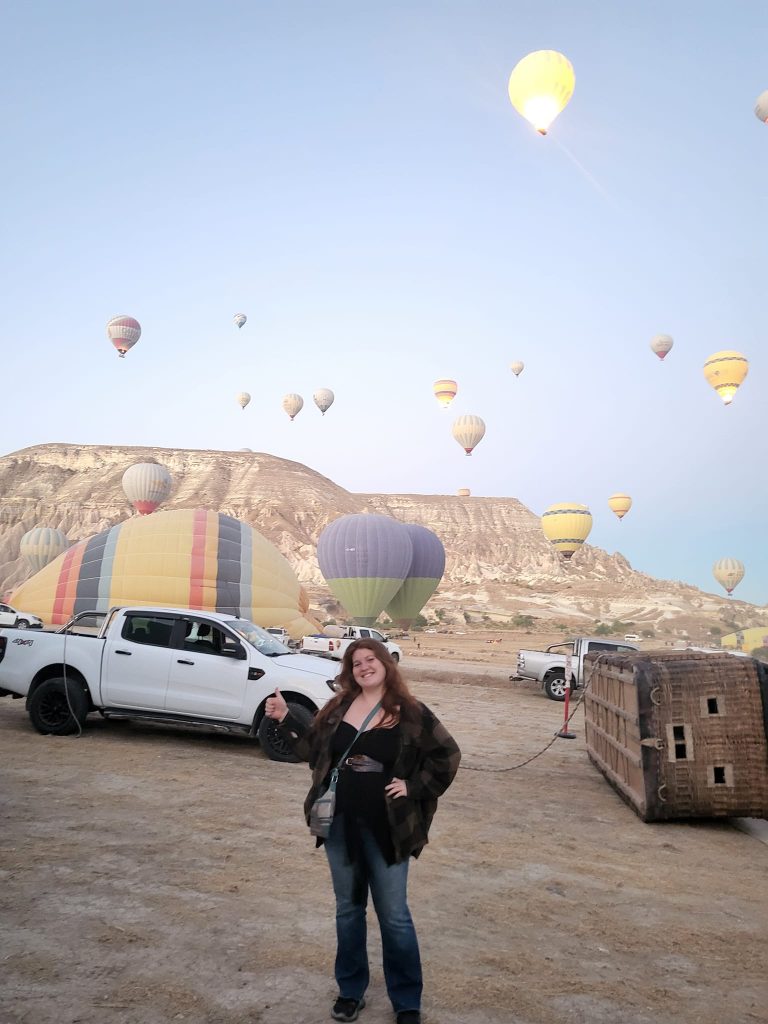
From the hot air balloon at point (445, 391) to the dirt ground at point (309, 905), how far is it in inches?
2329

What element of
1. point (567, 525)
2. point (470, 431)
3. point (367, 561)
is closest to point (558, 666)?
point (367, 561)

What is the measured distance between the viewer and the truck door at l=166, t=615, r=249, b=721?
30.2 ft

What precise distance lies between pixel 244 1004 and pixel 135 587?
766 inches

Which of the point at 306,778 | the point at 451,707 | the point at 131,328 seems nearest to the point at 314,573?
the point at 131,328

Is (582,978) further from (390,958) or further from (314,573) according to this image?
(314,573)

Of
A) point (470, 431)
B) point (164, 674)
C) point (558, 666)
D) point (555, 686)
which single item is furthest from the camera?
point (470, 431)

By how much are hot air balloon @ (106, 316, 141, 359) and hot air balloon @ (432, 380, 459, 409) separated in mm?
26749

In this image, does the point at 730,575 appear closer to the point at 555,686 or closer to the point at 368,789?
the point at 555,686

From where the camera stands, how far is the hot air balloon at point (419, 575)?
4384 centimetres

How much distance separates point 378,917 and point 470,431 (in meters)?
67.3

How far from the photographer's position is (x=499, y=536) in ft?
405

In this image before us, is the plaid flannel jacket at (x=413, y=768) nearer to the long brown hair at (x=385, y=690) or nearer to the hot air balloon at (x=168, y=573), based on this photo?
the long brown hair at (x=385, y=690)

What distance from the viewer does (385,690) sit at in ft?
11.5

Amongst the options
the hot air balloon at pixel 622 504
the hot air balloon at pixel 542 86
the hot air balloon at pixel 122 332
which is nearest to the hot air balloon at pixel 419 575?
the hot air balloon at pixel 542 86
